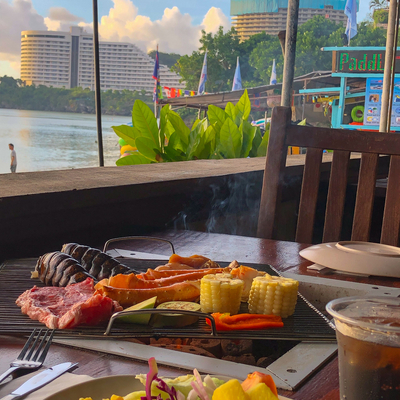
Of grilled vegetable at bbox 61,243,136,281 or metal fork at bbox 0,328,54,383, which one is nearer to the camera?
metal fork at bbox 0,328,54,383

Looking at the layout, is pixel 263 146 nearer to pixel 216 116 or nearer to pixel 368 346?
pixel 216 116

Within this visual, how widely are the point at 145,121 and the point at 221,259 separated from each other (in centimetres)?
273

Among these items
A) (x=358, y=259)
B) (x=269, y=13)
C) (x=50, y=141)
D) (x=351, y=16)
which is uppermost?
(x=269, y=13)

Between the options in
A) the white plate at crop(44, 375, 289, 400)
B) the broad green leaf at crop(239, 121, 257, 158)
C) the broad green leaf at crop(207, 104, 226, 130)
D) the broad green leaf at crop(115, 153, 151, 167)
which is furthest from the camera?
the broad green leaf at crop(239, 121, 257, 158)

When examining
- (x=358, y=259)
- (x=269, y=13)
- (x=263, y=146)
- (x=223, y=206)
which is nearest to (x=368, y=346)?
(x=358, y=259)

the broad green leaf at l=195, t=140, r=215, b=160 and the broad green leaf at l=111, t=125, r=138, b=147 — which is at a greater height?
the broad green leaf at l=111, t=125, r=138, b=147

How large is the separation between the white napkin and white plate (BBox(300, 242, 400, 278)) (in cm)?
85

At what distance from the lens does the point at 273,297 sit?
2.72ft

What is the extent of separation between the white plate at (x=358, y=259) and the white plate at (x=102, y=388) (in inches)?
33.7

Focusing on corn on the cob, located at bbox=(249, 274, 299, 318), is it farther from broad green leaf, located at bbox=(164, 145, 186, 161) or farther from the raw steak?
broad green leaf, located at bbox=(164, 145, 186, 161)

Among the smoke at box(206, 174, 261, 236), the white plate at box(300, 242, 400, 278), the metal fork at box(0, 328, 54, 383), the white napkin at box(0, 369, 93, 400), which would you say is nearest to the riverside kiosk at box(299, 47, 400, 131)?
the smoke at box(206, 174, 261, 236)

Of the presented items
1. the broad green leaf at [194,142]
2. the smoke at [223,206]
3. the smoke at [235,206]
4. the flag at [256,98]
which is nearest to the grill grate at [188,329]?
the smoke at [223,206]

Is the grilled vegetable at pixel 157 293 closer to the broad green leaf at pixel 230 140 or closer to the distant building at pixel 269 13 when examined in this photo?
the broad green leaf at pixel 230 140

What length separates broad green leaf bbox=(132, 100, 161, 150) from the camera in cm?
378
